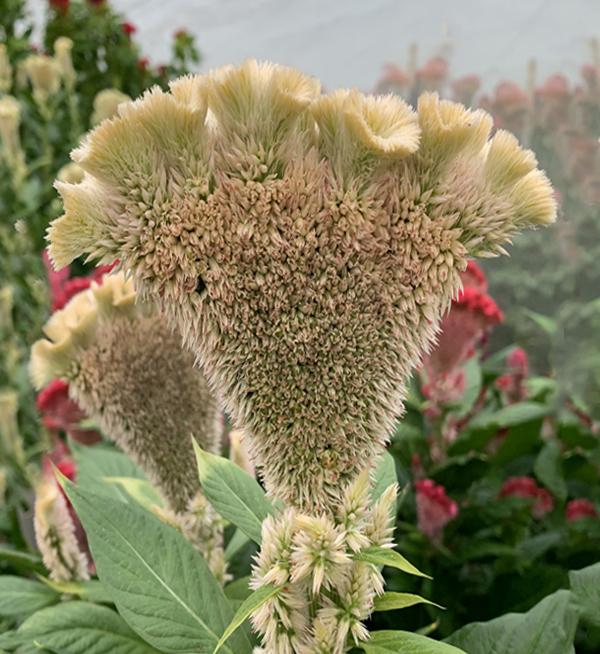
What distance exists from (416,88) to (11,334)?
149 cm

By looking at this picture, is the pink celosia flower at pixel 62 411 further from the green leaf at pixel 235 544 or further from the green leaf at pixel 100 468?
the green leaf at pixel 235 544

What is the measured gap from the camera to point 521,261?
5.72ft

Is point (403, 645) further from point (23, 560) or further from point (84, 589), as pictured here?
point (23, 560)

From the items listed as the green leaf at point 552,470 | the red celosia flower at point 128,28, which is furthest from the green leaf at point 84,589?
the red celosia flower at point 128,28

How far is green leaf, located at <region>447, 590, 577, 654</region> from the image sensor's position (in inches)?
27.3

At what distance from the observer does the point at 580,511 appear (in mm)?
1350

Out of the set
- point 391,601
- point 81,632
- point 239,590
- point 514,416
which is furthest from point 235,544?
point 514,416

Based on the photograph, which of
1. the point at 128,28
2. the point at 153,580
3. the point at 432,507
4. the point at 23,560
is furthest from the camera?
the point at 128,28

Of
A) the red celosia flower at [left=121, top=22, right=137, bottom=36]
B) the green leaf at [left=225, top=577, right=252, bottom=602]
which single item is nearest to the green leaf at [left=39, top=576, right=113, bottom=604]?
the green leaf at [left=225, top=577, right=252, bottom=602]

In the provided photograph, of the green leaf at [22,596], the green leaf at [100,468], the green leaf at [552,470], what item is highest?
the green leaf at [22,596]

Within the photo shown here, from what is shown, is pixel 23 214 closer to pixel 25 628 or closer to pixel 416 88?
pixel 416 88

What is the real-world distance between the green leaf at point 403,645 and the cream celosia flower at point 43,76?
2.79 m

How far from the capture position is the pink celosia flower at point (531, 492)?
4.49 ft

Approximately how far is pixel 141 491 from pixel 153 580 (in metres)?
0.27
